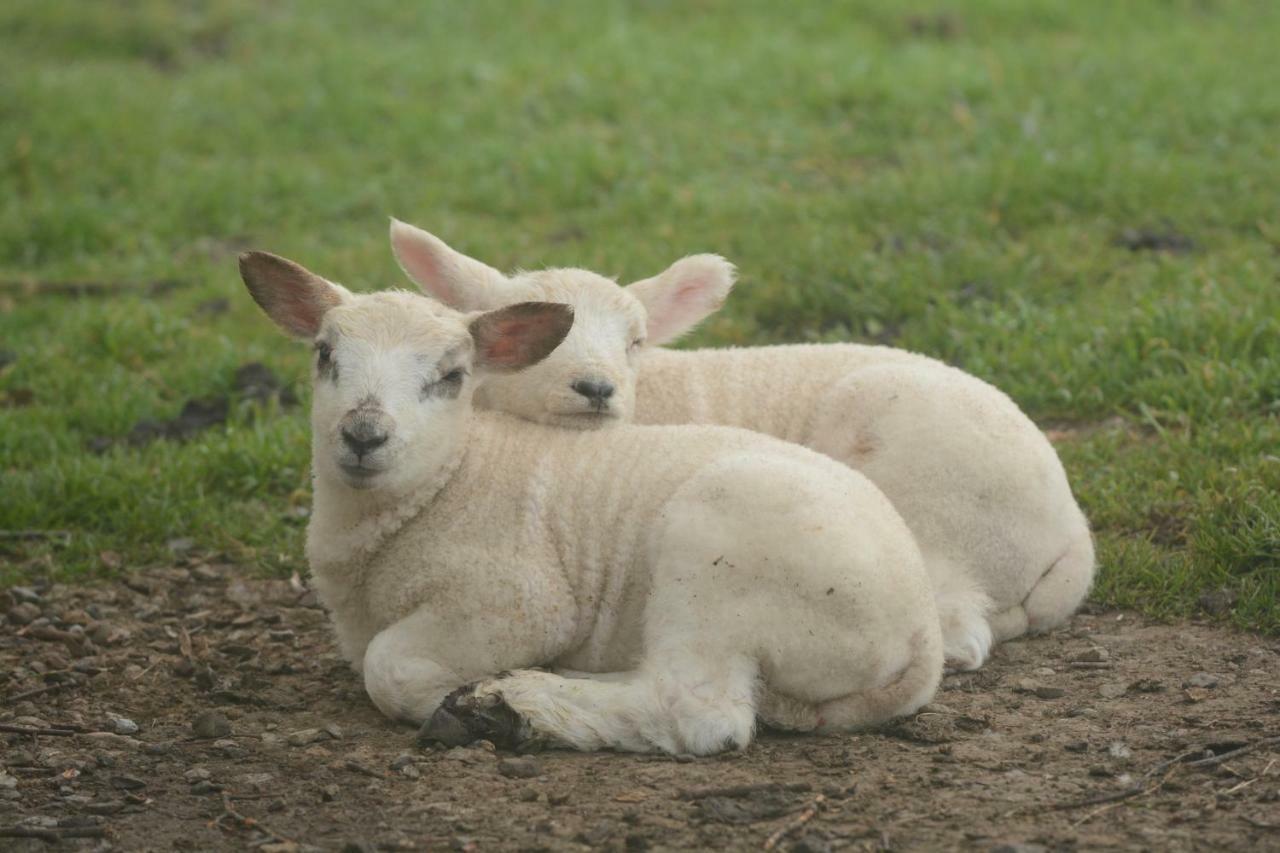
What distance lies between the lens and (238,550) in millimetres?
7324

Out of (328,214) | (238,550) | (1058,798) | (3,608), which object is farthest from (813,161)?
(1058,798)

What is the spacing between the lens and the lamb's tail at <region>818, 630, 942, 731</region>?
17.0 feet

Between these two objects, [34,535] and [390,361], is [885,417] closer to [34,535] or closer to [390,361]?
[390,361]

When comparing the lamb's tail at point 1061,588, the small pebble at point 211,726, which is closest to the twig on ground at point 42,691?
the small pebble at point 211,726

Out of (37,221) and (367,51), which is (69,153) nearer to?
(37,221)

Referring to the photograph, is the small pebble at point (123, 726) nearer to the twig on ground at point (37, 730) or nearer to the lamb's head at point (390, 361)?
the twig on ground at point (37, 730)

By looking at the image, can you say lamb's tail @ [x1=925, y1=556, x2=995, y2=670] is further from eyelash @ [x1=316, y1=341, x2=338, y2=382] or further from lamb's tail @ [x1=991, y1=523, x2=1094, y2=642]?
eyelash @ [x1=316, y1=341, x2=338, y2=382]

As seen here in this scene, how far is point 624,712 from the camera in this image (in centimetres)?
503

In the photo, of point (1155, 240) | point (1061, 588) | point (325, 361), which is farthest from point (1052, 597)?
point (1155, 240)

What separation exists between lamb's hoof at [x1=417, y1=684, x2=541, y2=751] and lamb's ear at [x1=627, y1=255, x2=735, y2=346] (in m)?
2.28

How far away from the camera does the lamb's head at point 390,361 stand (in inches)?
206

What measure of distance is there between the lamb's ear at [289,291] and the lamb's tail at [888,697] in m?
2.18

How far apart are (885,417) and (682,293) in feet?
3.87

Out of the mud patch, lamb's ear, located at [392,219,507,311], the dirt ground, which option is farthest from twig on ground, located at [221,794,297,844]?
the mud patch
